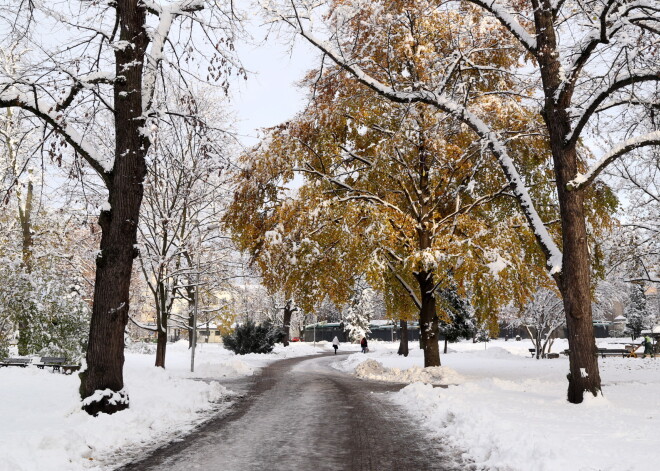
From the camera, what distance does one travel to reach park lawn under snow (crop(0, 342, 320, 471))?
6234 mm

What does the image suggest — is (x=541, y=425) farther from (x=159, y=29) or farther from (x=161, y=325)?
(x=161, y=325)

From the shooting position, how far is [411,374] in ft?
63.1

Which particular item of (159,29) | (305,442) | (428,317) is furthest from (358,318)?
(305,442)

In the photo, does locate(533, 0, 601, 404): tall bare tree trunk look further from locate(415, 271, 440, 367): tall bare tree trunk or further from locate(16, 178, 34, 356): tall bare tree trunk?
locate(16, 178, 34, 356): tall bare tree trunk

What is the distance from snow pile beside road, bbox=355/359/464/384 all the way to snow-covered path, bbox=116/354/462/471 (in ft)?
17.9

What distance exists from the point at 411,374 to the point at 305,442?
1201 centimetres

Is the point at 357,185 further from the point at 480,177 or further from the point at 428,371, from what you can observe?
the point at 428,371

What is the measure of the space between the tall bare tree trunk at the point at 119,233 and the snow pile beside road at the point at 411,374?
10.9m

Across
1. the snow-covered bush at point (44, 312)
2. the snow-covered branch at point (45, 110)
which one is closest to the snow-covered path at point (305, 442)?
the snow-covered branch at point (45, 110)

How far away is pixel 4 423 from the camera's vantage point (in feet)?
26.7

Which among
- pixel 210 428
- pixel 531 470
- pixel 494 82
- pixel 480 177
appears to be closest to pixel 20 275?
pixel 210 428

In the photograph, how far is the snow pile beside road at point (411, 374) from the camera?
17.4 meters

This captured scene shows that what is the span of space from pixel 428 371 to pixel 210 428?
35.7 feet

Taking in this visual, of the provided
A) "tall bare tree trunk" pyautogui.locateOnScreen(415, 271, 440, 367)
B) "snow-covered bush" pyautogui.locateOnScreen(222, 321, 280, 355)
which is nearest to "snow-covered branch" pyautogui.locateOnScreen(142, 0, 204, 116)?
"tall bare tree trunk" pyautogui.locateOnScreen(415, 271, 440, 367)
